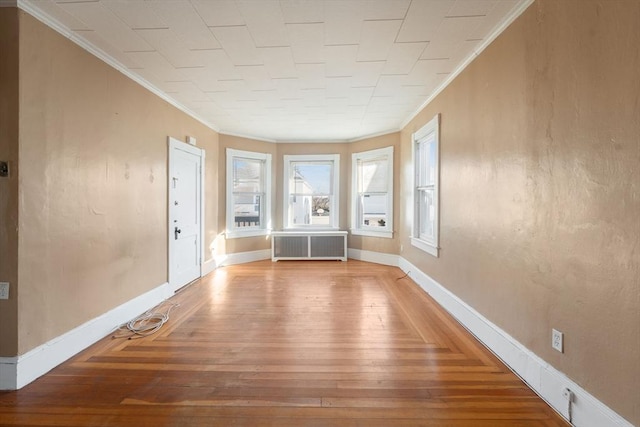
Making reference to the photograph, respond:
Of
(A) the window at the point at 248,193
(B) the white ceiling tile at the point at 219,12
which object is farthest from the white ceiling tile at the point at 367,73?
(A) the window at the point at 248,193

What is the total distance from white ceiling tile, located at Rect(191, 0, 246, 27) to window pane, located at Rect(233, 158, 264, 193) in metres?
3.69

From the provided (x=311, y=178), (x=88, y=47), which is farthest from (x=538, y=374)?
(x=311, y=178)

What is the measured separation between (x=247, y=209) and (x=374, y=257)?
2.77 m

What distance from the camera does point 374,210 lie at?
601 centimetres

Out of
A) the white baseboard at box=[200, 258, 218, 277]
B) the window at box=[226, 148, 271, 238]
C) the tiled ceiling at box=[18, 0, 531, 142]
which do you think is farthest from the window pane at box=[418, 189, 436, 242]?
the white baseboard at box=[200, 258, 218, 277]

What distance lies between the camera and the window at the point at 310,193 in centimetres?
638

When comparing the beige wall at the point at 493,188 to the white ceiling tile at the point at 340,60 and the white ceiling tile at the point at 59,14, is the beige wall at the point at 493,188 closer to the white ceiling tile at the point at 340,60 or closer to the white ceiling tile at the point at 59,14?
the white ceiling tile at the point at 59,14

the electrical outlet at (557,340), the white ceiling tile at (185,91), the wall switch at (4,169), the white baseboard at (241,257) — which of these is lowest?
the white baseboard at (241,257)

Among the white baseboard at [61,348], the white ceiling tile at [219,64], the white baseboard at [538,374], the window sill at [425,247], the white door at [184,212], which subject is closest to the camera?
the white baseboard at [538,374]

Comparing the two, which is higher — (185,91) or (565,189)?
(185,91)

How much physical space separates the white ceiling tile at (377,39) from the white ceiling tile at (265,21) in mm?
653

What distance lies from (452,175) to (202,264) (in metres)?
4.00

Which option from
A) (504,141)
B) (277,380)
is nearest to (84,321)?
(277,380)

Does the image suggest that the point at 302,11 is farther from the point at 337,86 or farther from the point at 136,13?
the point at 337,86
